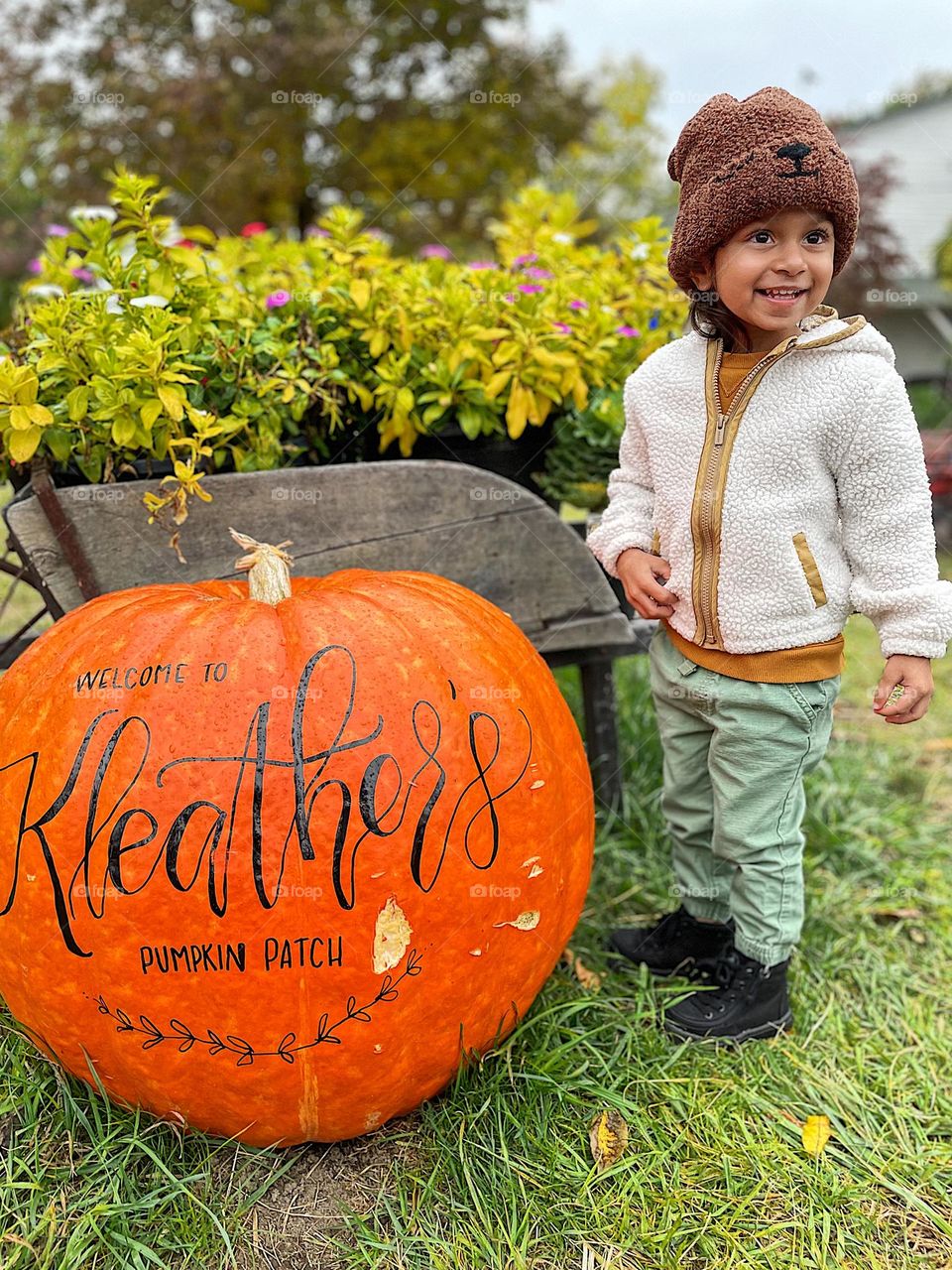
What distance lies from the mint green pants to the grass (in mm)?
272

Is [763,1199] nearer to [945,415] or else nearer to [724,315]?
[724,315]

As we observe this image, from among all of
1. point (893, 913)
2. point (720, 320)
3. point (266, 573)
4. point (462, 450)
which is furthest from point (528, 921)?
point (893, 913)

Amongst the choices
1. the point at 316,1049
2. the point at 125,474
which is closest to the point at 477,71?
the point at 125,474

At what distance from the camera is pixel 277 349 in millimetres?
2301

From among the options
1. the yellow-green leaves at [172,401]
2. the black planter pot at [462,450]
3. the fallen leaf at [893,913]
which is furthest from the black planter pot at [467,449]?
the fallen leaf at [893,913]

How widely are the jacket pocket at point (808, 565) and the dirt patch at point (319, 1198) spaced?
1.27 meters

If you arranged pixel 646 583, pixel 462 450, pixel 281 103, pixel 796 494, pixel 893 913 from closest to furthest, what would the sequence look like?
1. pixel 796 494
2. pixel 646 583
3. pixel 462 450
4. pixel 893 913
5. pixel 281 103

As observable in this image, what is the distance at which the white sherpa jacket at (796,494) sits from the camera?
174 centimetres

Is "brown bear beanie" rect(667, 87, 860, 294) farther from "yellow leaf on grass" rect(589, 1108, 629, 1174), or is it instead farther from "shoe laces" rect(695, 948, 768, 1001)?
"yellow leaf on grass" rect(589, 1108, 629, 1174)

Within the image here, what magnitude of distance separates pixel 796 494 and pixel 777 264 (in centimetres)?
40

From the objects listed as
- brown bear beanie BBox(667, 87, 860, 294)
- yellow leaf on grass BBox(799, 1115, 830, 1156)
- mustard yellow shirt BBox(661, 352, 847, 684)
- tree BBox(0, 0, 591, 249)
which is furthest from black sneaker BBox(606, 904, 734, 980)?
tree BBox(0, 0, 591, 249)

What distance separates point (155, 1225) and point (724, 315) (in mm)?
1894

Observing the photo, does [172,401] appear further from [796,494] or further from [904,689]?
[904,689]

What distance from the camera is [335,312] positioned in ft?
8.23
